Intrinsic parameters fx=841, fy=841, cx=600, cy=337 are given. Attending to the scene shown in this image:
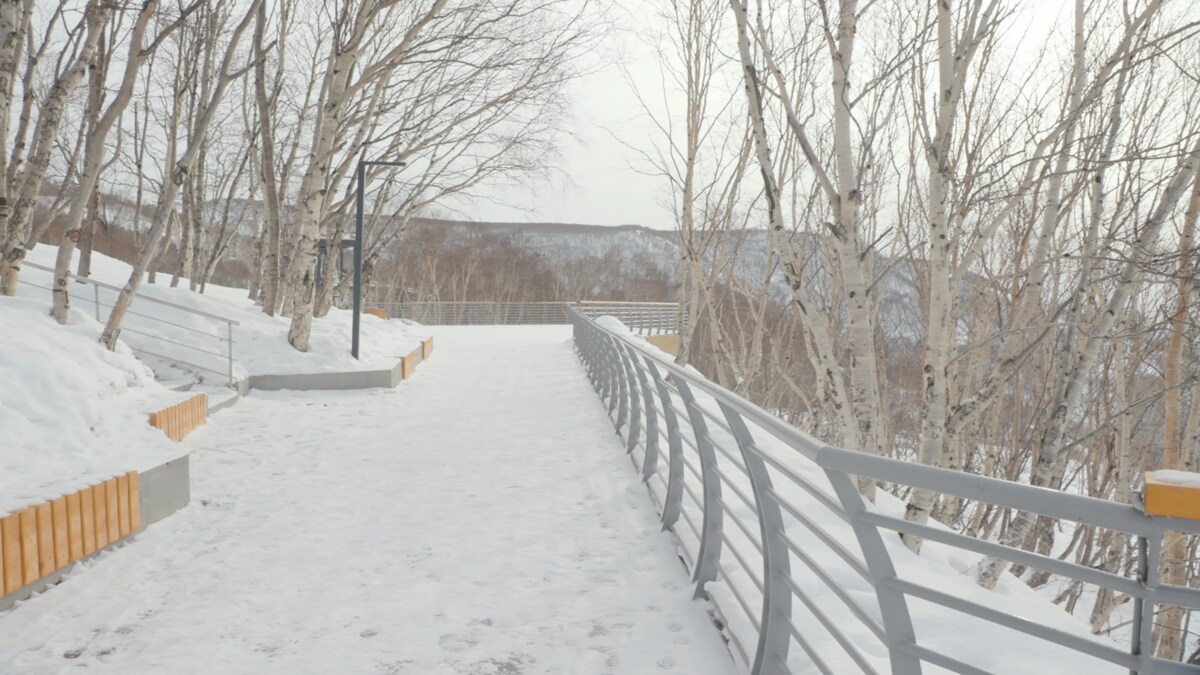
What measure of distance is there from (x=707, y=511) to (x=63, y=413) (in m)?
4.53

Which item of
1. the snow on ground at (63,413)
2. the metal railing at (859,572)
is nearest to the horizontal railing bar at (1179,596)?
the metal railing at (859,572)

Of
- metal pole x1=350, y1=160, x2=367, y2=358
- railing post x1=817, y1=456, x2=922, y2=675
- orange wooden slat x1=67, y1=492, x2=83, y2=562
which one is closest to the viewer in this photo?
railing post x1=817, y1=456, x2=922, y2=675

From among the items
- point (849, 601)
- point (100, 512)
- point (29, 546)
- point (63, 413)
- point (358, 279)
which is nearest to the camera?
point (849, 601)

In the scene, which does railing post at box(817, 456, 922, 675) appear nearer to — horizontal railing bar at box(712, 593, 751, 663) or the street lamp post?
horizontal railing bar at box(712, 593, 751, 663)

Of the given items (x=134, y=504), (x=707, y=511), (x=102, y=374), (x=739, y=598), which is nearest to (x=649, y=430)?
(x=707, y=511)

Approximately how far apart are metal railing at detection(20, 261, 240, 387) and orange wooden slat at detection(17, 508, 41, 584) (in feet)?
21.4

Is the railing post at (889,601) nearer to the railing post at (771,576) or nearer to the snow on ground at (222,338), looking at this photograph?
the railing post at (771,576)

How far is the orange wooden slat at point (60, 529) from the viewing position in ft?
14.0

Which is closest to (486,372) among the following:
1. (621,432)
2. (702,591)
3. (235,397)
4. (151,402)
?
(235,397)

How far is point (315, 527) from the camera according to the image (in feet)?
17.9

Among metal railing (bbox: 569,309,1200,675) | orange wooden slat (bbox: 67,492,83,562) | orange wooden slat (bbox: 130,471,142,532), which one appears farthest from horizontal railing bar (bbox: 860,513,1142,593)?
orange wooden slat (bbox: 130,471,142,532)

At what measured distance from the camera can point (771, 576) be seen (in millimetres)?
2967

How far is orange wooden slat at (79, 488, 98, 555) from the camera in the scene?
4.51m

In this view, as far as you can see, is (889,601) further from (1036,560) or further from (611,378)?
(611,378)
